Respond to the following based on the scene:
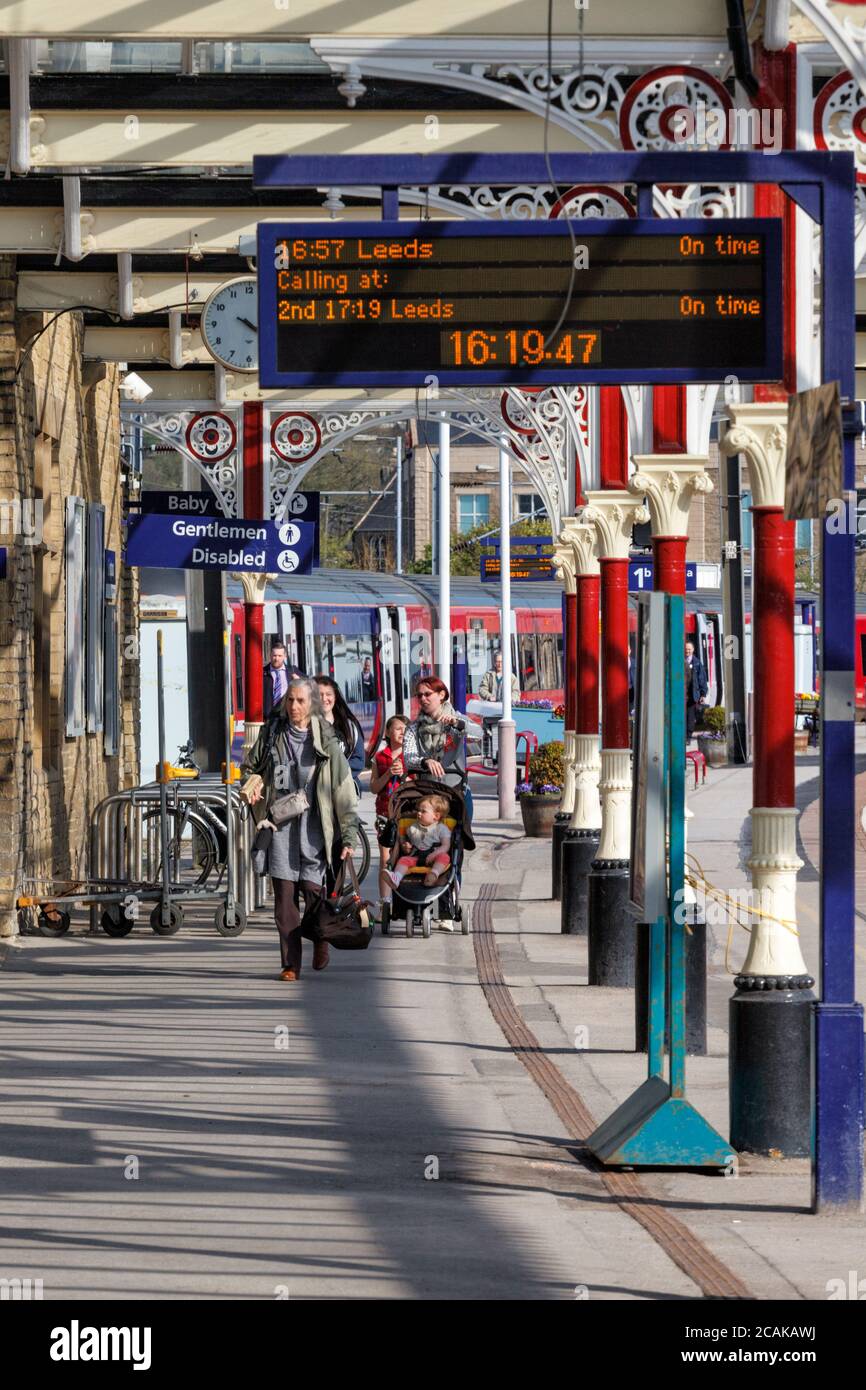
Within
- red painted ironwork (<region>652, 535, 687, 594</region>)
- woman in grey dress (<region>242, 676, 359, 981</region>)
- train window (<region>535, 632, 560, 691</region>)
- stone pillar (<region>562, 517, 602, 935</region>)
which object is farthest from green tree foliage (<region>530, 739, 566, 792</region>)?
train window (<region>535, 632, 560, 691</region>)

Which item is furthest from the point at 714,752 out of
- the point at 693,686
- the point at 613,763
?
the point at 613,763

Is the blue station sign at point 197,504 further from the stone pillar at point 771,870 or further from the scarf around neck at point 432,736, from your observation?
the stone pillar at point 771,870

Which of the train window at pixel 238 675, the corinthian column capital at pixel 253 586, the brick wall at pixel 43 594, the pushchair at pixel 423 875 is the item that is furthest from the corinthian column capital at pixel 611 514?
the train window at pixel 238 675

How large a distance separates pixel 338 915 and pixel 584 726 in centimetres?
500

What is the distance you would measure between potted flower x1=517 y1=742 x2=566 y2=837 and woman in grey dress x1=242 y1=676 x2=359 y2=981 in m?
11.7

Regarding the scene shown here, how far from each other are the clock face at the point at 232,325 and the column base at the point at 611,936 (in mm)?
4726

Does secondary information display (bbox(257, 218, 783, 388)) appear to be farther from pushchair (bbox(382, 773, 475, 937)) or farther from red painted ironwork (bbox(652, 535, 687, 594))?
pushchair (bbox(382, 773, 475, 937))

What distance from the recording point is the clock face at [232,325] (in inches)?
611

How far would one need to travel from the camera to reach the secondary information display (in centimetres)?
759

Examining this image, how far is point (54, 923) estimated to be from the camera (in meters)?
15.6

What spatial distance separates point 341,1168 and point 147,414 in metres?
14.1

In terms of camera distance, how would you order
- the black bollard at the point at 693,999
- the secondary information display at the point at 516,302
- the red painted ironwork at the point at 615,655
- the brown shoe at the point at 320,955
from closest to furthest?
1. the secondary information display at the point at 516,302
2. the black bollard at the point at 693,999
3. the brown shoe at the point at 320,955
4. the red painted ironwork at the point at 615,655

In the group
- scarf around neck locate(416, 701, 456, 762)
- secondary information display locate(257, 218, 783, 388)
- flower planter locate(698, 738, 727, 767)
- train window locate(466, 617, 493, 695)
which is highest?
secondary information display locate(257, 218, 783, 388)
